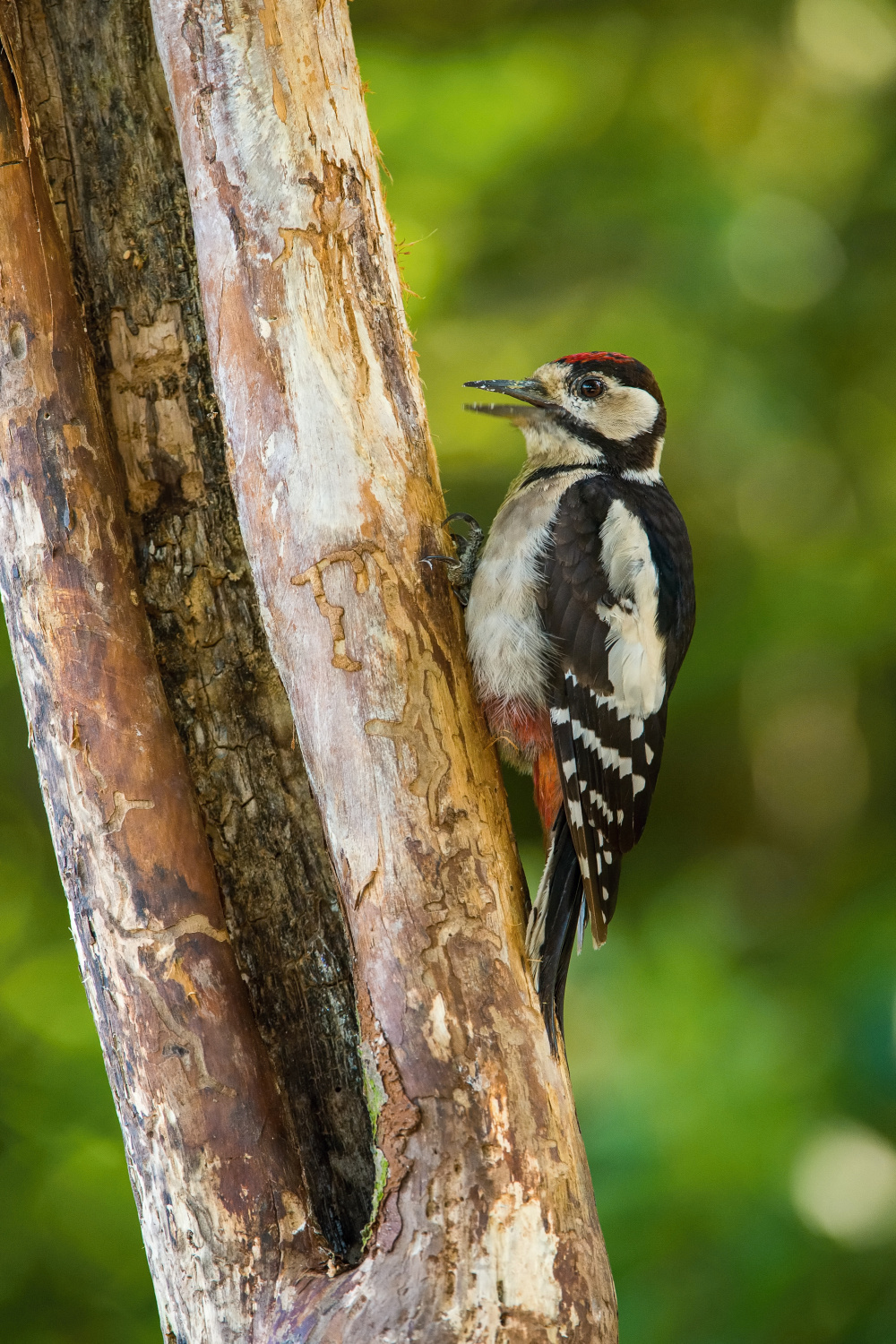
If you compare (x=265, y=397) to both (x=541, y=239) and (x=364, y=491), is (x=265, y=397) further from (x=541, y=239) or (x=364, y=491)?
(x=541, y=239)

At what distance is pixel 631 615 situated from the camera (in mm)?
2012

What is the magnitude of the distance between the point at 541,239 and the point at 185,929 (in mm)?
2492

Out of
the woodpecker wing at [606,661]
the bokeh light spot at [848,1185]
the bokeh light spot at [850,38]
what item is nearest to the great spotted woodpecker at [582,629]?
the woodpecker wing at [606,661]

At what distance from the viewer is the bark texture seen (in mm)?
1665


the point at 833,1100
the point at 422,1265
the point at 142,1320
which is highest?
the point at 422,1265

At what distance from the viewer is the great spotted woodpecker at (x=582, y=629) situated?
1.86 m

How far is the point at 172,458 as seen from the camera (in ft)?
5.78

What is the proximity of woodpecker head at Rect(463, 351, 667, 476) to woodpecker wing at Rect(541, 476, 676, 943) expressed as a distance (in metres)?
0.21

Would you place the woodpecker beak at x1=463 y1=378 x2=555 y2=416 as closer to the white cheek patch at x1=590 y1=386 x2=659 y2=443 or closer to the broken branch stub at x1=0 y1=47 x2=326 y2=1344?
the white cheek patch at x1=590 y1=386 x2=659 y2=443

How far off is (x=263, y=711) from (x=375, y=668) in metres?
0.27

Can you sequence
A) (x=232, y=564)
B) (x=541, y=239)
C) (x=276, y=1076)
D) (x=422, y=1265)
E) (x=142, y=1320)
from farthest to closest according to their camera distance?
(x=541, y=239) < (x=142, y=1320) < (x=232, y=564) < (x=276, y=1076) < (x=422, y=1265)

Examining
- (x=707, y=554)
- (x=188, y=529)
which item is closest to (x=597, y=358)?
(x=188, y=529)

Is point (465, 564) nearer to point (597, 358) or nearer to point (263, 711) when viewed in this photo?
point (263, 711)

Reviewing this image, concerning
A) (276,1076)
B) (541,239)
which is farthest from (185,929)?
(541,239)
